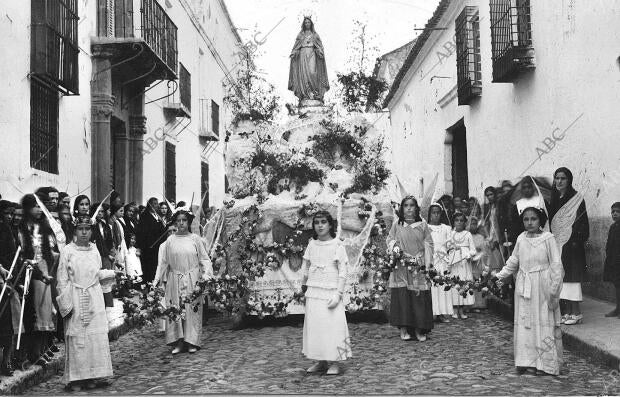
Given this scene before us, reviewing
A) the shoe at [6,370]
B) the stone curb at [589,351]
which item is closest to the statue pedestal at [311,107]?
the stone curb at [589,351]

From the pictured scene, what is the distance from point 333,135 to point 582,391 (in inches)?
228

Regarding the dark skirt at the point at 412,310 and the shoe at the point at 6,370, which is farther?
the dark skirt at the point at 412,310

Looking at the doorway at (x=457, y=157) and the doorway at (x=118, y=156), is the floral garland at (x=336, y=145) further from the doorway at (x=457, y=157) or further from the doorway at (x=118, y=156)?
the doorway at (x=457, y=157)

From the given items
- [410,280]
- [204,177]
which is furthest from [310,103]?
[204,177]

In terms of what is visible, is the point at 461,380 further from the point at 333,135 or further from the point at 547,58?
the point at 547,58

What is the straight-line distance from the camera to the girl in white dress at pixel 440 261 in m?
8.79

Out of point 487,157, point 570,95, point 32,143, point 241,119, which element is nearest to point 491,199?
point 570,95

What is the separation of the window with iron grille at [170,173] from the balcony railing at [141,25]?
2.18m

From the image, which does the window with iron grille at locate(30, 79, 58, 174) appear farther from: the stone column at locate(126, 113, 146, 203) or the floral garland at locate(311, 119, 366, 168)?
the stone column at locate(126, 113, 146, 203)

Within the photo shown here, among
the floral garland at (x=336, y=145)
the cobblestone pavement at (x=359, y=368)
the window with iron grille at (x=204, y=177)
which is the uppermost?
the window with iron grille at (x=204, y=177)

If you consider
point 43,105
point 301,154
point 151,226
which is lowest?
point 151,226

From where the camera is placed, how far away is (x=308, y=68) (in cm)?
1123

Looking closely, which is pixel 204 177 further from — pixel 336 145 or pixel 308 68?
pixel 336 145

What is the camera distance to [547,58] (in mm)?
10680
